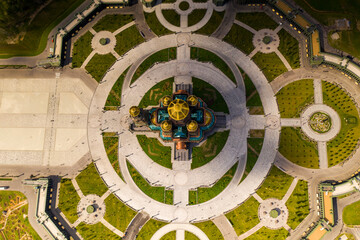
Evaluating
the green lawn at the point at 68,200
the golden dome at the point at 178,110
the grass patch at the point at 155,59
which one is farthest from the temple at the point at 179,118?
the green lawn at the point at 68,200

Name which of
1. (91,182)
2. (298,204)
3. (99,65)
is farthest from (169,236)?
(99,65)

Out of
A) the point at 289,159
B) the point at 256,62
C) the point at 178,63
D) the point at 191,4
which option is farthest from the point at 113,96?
the point at 289,159

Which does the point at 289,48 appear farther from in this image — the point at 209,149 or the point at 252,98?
the point at 209,149

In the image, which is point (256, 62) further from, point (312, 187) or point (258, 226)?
point (258, 226)

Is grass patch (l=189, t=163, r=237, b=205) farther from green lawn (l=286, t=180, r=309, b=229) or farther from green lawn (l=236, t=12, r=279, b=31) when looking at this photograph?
green lawn (l=236, t=12, r=279, b=31)

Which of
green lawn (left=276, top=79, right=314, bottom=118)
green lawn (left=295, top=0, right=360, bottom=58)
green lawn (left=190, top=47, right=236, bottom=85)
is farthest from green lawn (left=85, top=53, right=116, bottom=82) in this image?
green lawn (left=295, top=0, right=360, bottom=58)

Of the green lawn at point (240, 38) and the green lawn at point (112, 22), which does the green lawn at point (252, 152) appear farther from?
the green lawn at point (112, 22)
